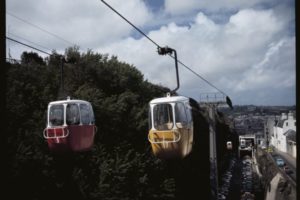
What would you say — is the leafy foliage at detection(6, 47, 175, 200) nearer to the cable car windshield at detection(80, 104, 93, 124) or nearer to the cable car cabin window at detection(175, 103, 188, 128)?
the cable car windshield at detection(80, 104, 93, 124)

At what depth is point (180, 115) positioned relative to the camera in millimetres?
11266

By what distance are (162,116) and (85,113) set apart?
2.80 m

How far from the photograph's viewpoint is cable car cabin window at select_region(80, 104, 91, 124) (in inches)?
485

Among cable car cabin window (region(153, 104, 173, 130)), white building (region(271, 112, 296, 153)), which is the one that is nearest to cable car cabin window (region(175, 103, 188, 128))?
cable car cabin window (region(153, 104, 173, 130))

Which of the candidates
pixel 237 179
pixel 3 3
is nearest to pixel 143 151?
pixel 3 3

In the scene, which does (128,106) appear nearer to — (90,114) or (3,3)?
(90,114)

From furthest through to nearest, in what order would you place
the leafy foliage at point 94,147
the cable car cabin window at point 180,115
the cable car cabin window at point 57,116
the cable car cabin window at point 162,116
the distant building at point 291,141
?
the distant building at point 291,141 → the leafy foliage at point 94,147 → the cable car cabin window at point 57,116 → the cable car cabin window at point 162,116 → the cable car cabin window at point 180,115

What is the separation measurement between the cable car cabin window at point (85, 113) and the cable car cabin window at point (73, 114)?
252mm

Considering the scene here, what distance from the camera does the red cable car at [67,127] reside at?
36.8ft

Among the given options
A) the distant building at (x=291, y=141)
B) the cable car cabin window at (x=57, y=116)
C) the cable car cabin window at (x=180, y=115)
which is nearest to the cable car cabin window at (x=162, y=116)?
the cable car cabin window at (x=180, y=115)

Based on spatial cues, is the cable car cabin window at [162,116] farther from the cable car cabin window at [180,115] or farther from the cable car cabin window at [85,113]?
the cable car cabin window at [85,113]

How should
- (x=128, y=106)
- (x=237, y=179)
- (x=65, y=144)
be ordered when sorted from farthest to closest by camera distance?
(x=237, y=179), (x=128, y=106), (x=65, y=144)

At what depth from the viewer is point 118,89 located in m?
35.2

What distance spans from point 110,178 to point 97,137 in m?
3.38
